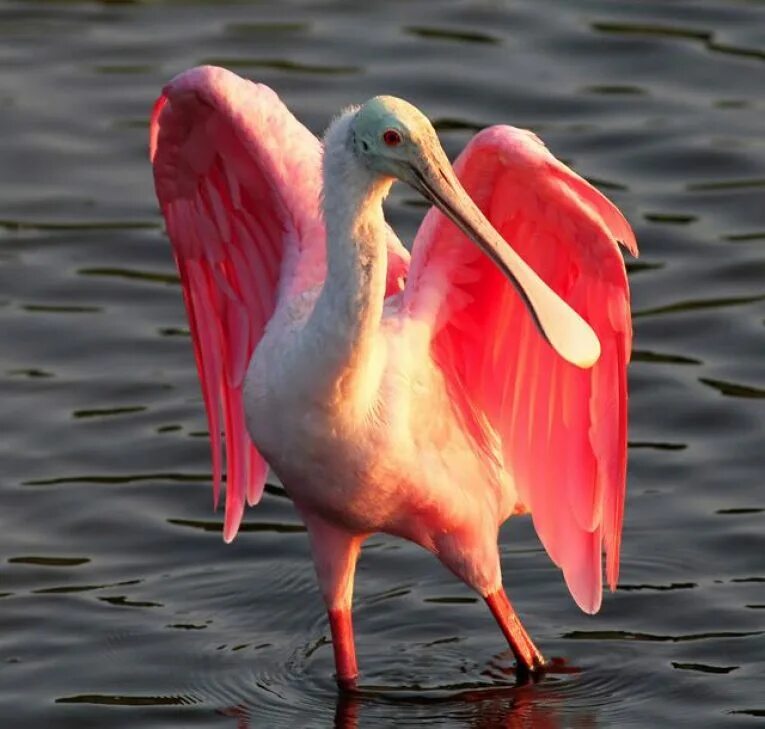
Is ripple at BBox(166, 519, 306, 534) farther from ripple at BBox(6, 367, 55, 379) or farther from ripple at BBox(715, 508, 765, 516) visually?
ripple at BBox(715, 508, 765, 516)

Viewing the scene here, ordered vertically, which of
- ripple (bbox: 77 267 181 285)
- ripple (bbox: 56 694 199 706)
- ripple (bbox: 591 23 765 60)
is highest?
ripple (bbox: 591 23 765 60)

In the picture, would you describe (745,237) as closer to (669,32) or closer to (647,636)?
(669,32)

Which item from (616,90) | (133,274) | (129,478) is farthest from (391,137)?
(616,90)

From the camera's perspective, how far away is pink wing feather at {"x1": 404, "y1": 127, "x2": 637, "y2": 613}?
8773mm

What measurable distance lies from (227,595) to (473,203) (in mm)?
2460

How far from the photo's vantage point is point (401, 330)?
29.9 feet

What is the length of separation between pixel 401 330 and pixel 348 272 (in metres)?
0.67

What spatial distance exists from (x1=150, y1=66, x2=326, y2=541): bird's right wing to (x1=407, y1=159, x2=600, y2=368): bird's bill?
0.91 m

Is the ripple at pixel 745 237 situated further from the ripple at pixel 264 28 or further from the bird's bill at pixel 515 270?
the bird's bill at pixel 515 270

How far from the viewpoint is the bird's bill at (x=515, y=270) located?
8.42 m

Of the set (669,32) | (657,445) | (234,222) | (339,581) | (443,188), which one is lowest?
(657,445)

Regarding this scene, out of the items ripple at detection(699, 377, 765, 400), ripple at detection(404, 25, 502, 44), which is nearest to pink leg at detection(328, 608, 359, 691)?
ripple at detection(699, 377, 765, 400)

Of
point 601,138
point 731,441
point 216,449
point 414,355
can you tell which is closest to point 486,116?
point 601,138

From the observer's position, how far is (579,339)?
847 cm
